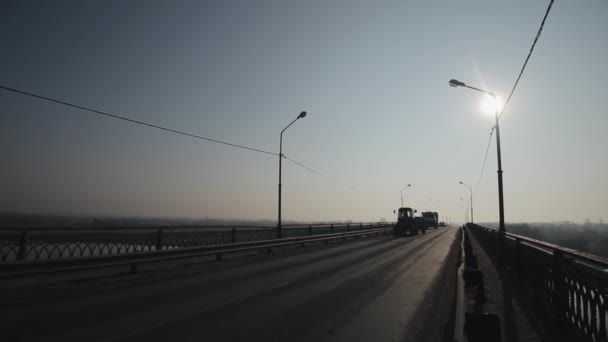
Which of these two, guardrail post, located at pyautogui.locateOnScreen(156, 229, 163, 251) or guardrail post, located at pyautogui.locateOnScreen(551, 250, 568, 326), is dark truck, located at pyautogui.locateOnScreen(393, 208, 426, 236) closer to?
guardrail post, located at pyautogui.locateOnScreen(156, 229, 163, 251)

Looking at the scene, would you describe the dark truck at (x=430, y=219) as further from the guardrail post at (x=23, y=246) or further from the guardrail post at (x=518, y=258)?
the guardrail post at (x=23, y=246)

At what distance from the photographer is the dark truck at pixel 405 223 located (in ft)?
124

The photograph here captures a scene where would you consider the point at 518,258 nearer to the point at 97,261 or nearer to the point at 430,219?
the point at 97,261

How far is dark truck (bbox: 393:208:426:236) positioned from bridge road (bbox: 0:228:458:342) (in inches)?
1059

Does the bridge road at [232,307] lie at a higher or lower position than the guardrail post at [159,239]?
lower

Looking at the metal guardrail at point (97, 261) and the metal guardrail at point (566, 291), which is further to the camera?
the metal guardrail at point (97, 261)

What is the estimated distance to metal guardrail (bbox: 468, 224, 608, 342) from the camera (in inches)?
185

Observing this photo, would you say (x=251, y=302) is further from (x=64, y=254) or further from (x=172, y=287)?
(x=64, y=254)

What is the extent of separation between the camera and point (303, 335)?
524 centimetres

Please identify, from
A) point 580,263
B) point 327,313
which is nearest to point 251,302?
point 327,313

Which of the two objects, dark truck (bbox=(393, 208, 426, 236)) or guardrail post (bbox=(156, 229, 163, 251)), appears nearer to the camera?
guardrail post (bbox=(156, 229, 163, 251))

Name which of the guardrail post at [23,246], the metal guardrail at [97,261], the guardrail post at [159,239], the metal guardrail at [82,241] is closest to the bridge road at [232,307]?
the metal guardrail at [97,261]

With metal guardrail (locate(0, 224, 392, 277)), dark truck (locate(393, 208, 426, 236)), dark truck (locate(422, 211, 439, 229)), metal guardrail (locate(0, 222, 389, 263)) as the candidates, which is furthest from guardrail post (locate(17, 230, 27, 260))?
dark truck (locate(422, 211, 439, 229))

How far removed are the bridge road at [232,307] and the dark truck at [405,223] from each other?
88.2ft
